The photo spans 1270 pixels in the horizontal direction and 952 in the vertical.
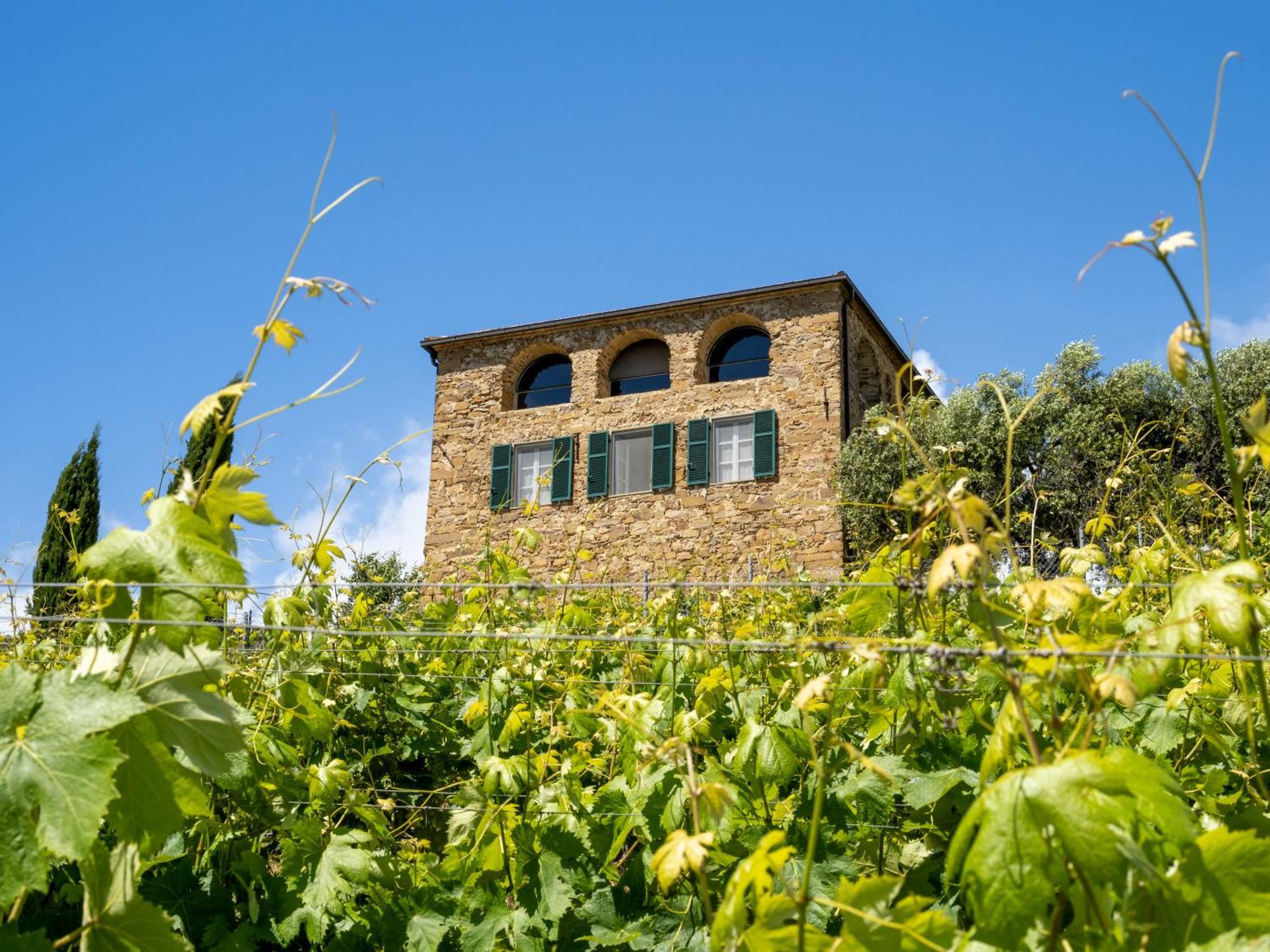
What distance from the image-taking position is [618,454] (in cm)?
1778

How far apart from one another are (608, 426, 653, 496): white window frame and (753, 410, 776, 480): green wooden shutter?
1761 millimetres

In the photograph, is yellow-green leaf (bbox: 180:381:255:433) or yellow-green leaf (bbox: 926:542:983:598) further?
yellow-green leaf (bbox: 180:381:255:433)

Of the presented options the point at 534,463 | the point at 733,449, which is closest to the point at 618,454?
the point at 534,463

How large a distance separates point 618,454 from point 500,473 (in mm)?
2082

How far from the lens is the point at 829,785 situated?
236 centimetres

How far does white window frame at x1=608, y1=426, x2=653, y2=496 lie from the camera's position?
1750 centimetres

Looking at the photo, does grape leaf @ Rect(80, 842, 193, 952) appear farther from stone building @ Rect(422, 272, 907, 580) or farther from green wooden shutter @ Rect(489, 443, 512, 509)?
green wooden shutter @ Rect(489, 443, 512, 509)

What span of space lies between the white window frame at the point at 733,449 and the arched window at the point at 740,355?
0.81 metres

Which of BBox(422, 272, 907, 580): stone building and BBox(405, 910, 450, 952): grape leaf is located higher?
BBox(422, 272, 907, 580): stone building

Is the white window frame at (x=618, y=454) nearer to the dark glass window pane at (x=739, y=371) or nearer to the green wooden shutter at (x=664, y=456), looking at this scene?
the green wooden shutter at (x=664, y=456)

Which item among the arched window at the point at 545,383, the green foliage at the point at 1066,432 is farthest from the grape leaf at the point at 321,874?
the arched window at the point at 545,383

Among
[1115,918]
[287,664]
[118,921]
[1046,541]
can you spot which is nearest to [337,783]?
[287,664]

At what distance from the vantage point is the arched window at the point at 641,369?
1812 cm

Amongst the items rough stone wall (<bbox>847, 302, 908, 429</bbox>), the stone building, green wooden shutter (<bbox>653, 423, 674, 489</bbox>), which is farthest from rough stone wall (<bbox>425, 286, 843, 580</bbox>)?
rough stone wall (<bbox>847, 302, 908, 429</bbox>)
